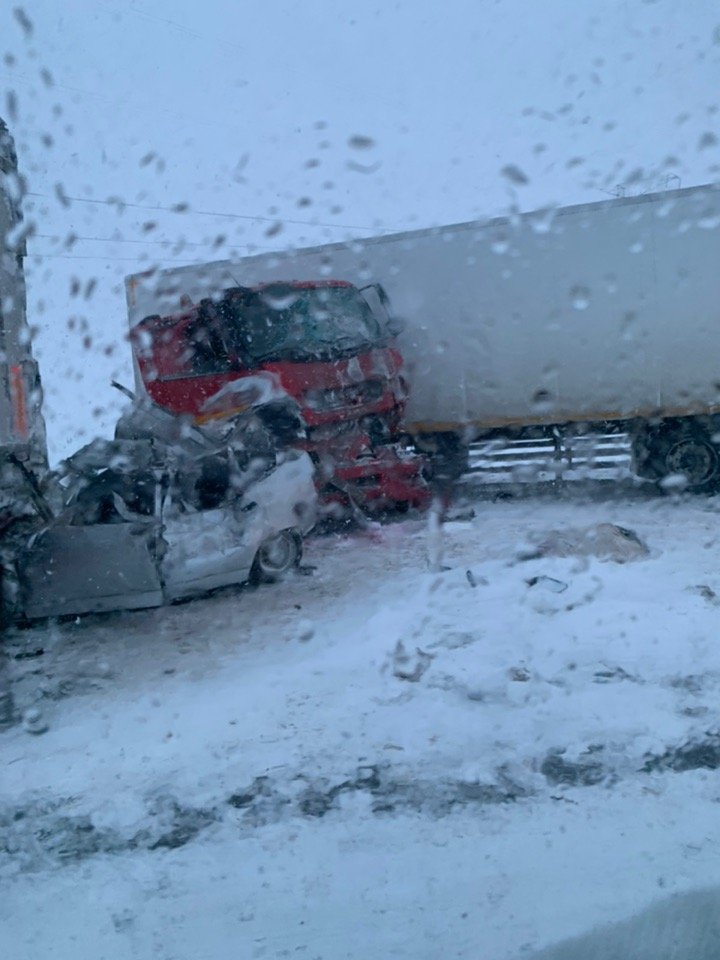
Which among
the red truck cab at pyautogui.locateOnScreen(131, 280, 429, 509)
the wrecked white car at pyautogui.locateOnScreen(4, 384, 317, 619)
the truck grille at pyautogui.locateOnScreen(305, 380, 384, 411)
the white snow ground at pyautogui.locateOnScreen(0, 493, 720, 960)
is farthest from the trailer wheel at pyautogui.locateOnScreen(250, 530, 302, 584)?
the truck grille at pyautogui.locateOnScreen(305, 380, 384, 411)

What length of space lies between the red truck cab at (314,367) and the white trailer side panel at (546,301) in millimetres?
825

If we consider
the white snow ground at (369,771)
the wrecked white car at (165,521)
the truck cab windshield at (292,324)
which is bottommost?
the white snow ground at (369,771)

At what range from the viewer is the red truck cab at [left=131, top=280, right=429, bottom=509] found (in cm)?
849

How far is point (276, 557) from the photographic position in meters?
7.25

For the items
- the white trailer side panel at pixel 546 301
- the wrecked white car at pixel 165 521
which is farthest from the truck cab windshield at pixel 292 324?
the wrecked white car at pixel 165 521

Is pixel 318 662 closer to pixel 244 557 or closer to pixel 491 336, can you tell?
pixel 244 557

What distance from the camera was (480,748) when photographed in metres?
3.81

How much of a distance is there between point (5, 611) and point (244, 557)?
1678mm

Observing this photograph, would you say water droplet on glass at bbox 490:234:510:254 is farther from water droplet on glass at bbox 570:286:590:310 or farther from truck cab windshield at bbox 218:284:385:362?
truck cab windshield at bbox 218:284:385:362

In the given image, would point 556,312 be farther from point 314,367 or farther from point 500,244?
point 314,367

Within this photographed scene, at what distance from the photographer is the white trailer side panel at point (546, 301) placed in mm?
9398

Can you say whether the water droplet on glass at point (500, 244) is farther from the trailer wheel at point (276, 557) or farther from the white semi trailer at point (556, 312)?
the trailer wheel at point (276, 557)

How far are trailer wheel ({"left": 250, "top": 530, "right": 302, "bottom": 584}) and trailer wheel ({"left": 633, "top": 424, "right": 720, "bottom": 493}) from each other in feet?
14.5

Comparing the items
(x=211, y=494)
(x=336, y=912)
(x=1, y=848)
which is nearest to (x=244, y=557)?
(x=211, y=494)
